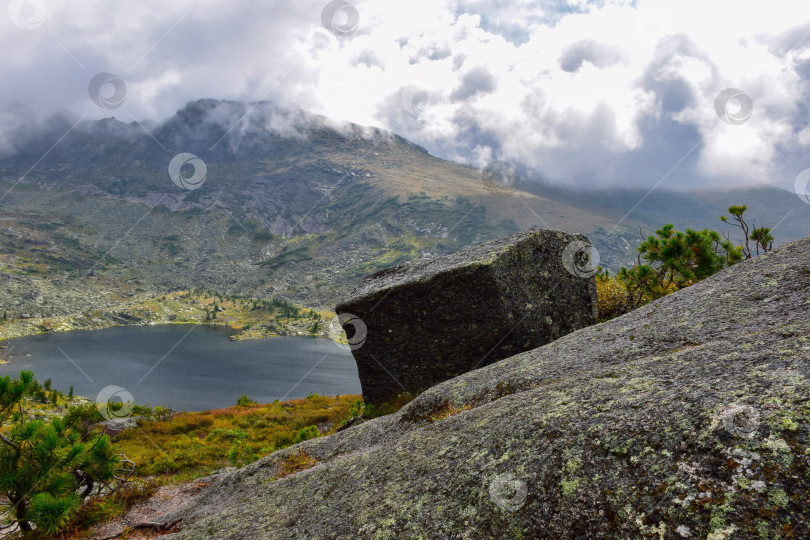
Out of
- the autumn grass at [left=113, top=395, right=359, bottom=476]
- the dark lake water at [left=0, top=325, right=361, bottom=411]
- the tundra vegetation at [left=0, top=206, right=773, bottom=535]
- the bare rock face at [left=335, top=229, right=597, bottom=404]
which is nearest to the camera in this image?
the tundra vegetation at [left=0, top=206, right=773, bottom=535]

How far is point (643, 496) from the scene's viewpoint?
112 inches

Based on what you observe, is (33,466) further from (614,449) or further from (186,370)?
(186,370)

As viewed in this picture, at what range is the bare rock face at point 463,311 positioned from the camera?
13.0 metres

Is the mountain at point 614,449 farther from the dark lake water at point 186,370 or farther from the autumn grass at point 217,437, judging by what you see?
the dark lake water at point 186,370

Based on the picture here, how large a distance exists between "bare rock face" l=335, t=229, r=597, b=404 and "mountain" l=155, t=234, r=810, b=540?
5.64m

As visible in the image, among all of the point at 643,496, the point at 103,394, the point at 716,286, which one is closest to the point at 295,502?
the point at 643,496

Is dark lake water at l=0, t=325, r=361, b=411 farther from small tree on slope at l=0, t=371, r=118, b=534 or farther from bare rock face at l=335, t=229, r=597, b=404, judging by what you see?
small tree on slope at l=0, t=371, r=118, b=534

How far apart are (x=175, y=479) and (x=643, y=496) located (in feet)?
62.0

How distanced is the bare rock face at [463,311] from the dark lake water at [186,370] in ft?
286

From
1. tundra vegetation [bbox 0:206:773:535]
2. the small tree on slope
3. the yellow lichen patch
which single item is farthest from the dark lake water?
the yellow lichen patch

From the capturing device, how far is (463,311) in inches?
517

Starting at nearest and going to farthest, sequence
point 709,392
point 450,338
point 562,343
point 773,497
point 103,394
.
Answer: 1. point 773,497
2. point 709,392
3. point 562,343
4. point 450,338
5. point 103,394

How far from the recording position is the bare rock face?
1299 centimetres

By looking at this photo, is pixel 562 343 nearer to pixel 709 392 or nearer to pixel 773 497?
pixel 709 392
